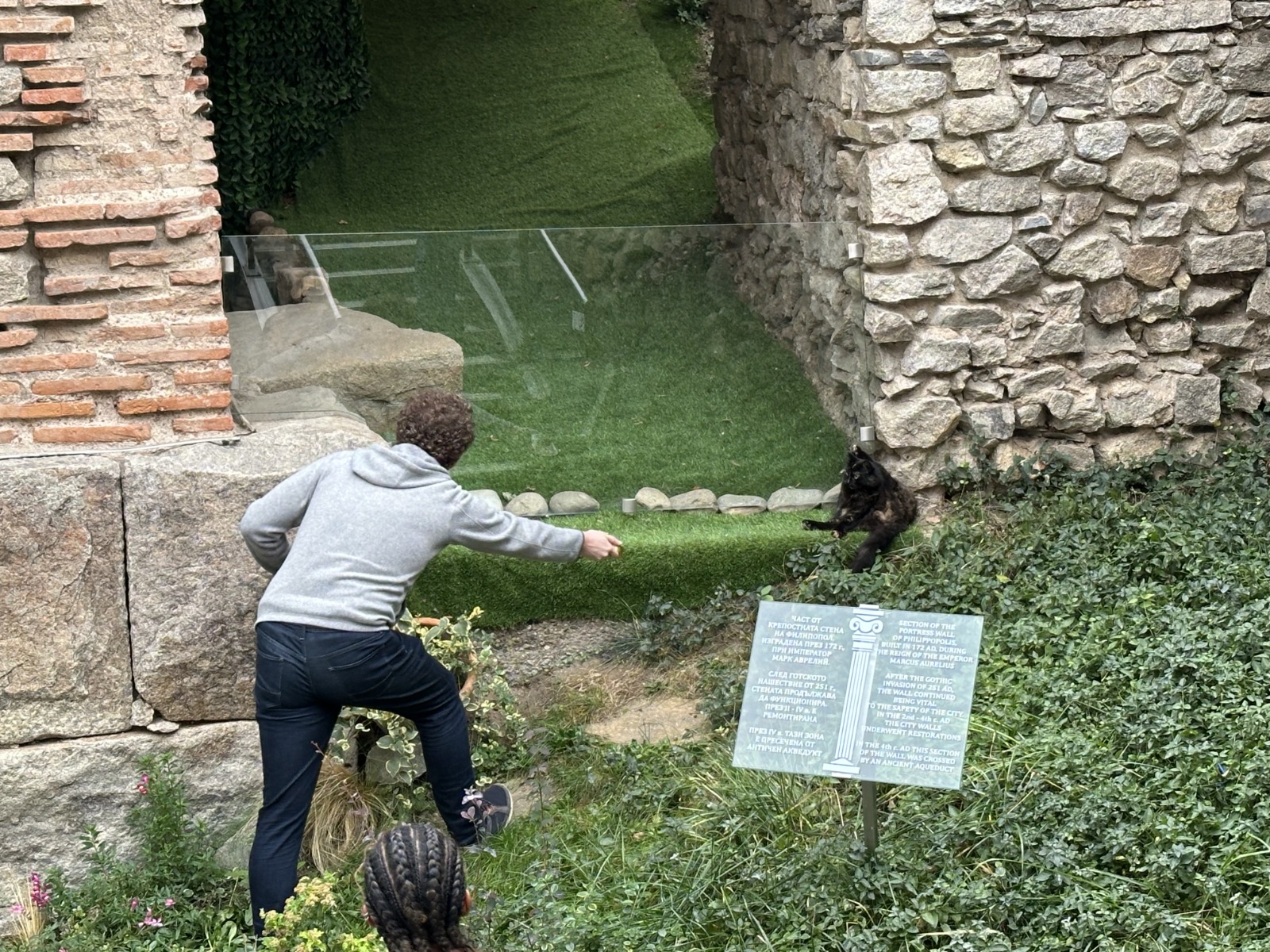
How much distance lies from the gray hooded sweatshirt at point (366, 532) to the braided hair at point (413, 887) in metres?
1.41

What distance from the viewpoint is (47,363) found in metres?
4.34

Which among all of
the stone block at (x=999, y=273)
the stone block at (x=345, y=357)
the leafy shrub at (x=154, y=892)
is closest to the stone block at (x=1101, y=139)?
the stone block at (x=999, y=273)

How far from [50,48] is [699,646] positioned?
123 inches

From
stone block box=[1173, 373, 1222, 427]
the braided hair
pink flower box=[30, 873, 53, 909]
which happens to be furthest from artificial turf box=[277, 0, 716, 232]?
the braided hair

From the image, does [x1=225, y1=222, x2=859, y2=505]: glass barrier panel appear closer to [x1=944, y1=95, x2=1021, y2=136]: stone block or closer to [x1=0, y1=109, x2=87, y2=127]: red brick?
[x1=944, y1=95, x2=1021, y2=136]: stone block

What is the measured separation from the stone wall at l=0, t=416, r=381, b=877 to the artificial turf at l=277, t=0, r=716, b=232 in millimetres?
5686

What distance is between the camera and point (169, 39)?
440cm

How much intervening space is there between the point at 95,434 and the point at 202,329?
46 centimetres

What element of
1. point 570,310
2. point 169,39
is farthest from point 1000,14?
point 169,39

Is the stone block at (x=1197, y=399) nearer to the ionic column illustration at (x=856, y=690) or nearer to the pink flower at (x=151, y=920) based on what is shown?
the ionic column illustration at (x=856, y=690)

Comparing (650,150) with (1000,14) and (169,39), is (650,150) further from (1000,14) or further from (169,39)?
(169,39)

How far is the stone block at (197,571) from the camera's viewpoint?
172 inches

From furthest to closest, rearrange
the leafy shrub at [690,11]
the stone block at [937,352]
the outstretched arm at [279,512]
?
the leafy shrub at [690,11] → the stone block at [937,352] → the outstretched arm at [279,512]

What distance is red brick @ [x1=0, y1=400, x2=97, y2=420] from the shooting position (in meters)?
4.33
